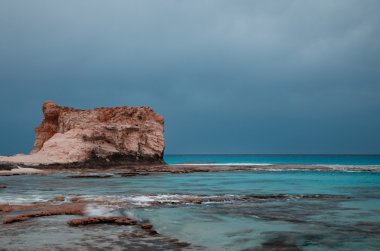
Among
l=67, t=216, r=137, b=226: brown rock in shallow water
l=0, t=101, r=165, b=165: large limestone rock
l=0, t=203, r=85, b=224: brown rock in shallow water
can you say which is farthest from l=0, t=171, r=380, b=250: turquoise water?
l=0, t=101, r=165, b=165: large limestone rock

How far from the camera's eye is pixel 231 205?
18.8 metres

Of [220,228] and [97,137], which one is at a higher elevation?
[97,137]

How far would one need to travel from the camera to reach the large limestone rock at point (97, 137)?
5562 centimetres

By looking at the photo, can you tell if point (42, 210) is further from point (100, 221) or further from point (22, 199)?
point (22, 199)

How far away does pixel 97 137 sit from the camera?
59.7 m

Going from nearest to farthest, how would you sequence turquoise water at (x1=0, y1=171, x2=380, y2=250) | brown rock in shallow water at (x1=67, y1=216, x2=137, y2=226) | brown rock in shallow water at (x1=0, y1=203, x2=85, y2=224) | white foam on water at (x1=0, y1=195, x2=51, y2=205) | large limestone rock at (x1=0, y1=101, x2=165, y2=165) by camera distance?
1. turquoise water at (x1=0, y1=171, x2=380, y2=250)
2. brown rock in shallow water at (x1=67, y1=216, x2=137, y2=226)
3. brown rock in shallow water at (x1=0, y1=203, x2=85, y2=224)
4. white foam on water at (x1=0, y1=195, x2=51, y2=205)
5. large limestone rock at (x1=0, y1=101, x2=165, y2=165)

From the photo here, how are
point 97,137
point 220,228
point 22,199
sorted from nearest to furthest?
1. point 220,228
2. point 22,199
3. point 97,137

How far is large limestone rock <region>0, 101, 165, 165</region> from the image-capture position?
182ft

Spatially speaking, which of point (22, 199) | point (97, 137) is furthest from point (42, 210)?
point (97, 137)

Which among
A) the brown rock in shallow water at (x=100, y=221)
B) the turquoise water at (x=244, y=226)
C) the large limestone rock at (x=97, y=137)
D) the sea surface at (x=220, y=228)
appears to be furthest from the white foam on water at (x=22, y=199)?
the large limestone rock at (x=97, y=137)

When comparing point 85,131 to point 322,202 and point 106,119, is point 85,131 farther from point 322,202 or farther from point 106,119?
point 322,202

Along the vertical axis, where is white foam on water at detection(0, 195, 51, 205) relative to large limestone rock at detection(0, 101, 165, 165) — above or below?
below

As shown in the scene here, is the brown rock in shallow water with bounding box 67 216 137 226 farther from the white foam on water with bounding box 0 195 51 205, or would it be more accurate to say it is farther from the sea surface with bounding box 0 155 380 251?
the white foam on water with bounding box 0 195 51 205

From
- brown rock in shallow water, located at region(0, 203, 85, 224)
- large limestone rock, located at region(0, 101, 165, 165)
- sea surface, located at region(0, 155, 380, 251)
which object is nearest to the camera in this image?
sea surface, located at region(0, 155, 380, 251)
